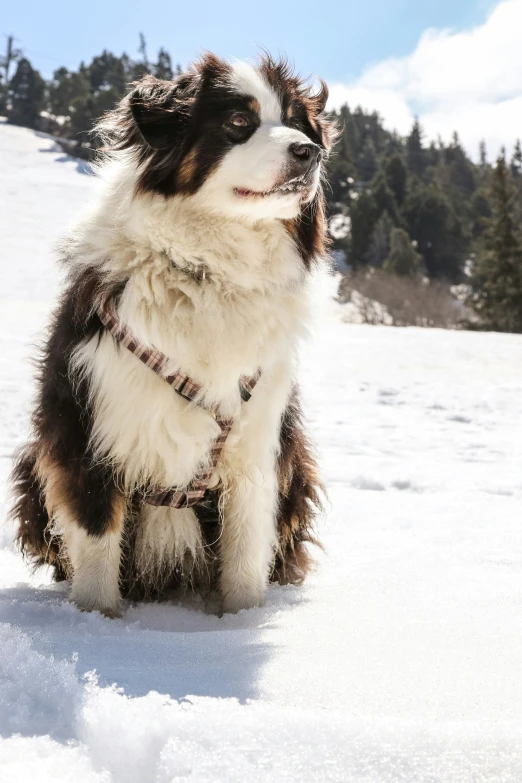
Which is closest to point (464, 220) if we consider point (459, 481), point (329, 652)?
point (459, 481)

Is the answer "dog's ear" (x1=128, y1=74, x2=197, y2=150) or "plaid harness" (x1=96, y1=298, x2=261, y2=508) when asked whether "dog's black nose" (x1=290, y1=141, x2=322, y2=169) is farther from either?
"plaid harness" (x1=96, y1=298, x2=261, y2=508)

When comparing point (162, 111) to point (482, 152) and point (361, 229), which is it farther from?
point (482, 152)

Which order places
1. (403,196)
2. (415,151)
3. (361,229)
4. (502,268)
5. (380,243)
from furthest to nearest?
(415,151) → (403,196) → (361,229) → (380,243) → (502,268)

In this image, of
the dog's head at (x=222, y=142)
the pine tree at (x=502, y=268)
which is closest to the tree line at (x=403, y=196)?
the pine tree at (x=502, y=268)

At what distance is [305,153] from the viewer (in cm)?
280

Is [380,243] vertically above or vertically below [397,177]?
below

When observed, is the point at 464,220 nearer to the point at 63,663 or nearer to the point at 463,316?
the point at 463,316

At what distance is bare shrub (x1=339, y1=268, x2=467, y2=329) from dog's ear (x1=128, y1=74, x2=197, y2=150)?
85.8 feet

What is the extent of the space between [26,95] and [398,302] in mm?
44423

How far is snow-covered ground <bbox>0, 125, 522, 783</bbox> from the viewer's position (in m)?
1.43

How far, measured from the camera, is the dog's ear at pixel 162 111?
2865mm

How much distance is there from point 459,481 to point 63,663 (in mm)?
4072

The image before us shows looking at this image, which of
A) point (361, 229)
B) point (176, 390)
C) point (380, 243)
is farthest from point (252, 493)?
point (361, 229)

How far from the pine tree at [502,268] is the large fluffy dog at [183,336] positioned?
2989 centimetres
